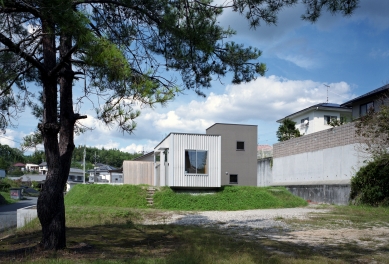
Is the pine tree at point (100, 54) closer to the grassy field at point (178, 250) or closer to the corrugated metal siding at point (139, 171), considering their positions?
the grassy field at point (178, 250)

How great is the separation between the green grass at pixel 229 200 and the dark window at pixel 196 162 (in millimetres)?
1363

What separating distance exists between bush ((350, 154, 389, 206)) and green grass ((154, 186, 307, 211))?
137 inches

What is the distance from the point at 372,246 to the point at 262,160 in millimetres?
21877

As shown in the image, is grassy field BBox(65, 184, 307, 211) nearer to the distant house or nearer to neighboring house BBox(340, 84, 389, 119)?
the distant house

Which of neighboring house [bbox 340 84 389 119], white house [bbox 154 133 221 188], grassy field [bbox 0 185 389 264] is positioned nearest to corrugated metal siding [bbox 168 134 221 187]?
white house [bbox 154 133 221 188]

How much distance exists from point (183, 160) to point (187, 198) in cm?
206

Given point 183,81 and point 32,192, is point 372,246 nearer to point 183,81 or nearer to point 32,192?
point 183,81

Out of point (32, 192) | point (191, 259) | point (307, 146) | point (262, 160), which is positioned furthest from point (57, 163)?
point (32, 192)

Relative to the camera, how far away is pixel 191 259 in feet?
20.2

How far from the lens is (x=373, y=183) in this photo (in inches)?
671

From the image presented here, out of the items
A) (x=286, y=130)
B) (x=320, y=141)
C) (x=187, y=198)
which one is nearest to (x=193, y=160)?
(x=187, y=198)

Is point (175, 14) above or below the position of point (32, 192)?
above

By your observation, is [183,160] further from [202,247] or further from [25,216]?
[202,247]

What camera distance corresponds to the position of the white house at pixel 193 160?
21297 millimetres
